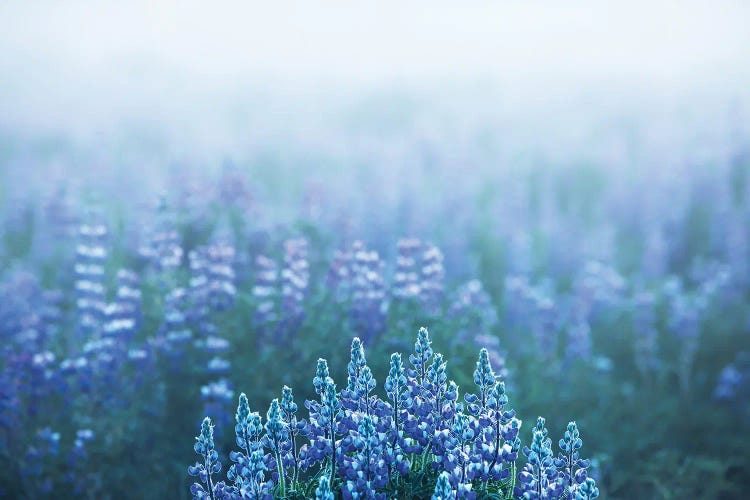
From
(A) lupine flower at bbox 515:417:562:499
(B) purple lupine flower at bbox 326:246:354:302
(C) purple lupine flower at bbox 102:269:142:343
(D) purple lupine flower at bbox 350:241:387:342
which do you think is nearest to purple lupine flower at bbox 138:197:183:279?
(C) purple lupine flower at bbox 102:269:142:343

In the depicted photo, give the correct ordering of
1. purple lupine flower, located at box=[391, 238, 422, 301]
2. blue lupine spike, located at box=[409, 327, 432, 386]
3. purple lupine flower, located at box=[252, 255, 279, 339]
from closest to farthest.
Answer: blue lupine spike, located at box=[409, 327, 432, 386] < purple lupine flower, located at box=[252, 255, 279, 339] < purple lupine flower, located at box=[391, 238, 422, 301]

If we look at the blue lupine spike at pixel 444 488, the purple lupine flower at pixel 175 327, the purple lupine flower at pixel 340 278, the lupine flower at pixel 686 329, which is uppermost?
the purple lupine flower at pixel 340 278

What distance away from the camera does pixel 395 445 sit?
8.20ft

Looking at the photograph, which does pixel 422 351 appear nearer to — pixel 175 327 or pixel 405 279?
pixel 405 279

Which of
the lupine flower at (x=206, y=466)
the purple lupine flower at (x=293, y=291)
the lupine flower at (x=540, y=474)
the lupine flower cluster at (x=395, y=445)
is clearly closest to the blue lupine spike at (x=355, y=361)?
the lupine flower cluster at (x=395, y=445)

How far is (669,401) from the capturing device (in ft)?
17.7

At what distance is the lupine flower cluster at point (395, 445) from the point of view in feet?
7.54

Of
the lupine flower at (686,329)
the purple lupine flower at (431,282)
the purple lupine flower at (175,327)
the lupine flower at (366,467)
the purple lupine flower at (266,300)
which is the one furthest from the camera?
the lupine flower at (686,329)

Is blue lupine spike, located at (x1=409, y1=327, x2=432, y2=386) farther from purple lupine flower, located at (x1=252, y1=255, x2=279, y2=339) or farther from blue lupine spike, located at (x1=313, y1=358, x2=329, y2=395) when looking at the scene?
purple lupine flower, located at (x1=252, y1=255, x2=279, y2=339)

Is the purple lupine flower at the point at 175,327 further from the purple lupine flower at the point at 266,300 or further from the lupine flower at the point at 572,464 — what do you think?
the lupine flower at the point at 572,464

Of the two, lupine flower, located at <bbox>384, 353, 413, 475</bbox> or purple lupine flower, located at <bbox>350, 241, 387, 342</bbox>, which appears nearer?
lupine flower, located at <bbox>384, 353, 413, 475</bbox>

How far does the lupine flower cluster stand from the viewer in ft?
7.54

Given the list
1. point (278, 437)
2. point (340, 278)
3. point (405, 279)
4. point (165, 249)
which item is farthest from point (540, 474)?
point (165, 249)

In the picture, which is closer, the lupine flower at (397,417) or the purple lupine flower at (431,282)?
the lupine flower at (397,417)
